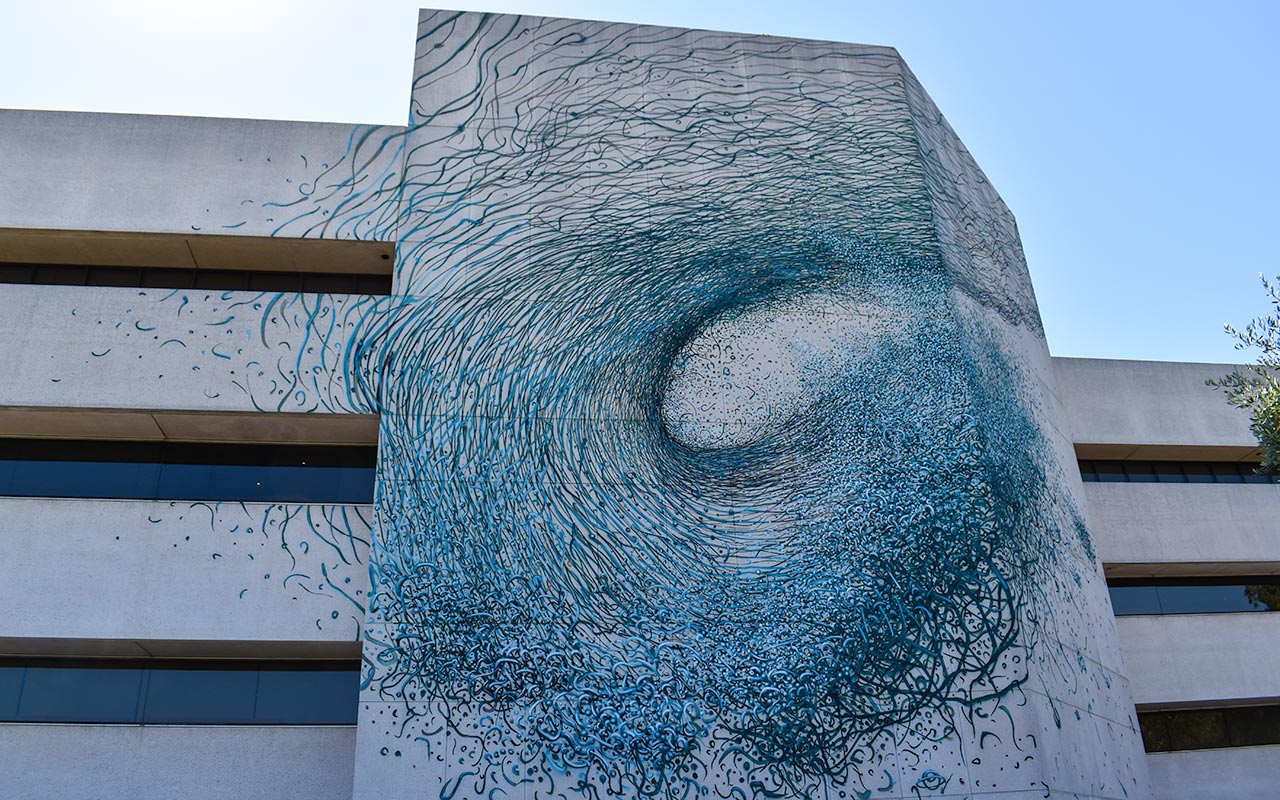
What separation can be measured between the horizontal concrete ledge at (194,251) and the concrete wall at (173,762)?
19.1 feet

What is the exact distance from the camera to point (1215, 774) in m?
14.1

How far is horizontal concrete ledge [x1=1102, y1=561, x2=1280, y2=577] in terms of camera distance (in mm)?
15320

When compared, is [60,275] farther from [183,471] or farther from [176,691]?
[176,691]

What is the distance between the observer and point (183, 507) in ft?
37.4

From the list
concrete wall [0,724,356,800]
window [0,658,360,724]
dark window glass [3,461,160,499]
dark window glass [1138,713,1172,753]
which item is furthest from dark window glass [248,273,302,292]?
dark window glass [1138,713,1172,753]

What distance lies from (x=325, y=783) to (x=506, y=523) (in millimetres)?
3446

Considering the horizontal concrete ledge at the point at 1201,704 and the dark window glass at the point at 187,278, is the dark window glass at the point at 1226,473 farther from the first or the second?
the dark window glass at the point at 187,278

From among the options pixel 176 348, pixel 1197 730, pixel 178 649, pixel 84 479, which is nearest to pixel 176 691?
pixel 178 649

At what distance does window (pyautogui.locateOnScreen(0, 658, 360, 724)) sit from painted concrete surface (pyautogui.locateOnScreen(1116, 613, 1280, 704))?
11.2m

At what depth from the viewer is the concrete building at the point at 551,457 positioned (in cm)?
1017

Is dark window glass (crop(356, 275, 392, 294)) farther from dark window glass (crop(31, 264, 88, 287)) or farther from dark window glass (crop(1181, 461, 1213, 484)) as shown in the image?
dark window glass (crop(1181, 461, 1213, 484))

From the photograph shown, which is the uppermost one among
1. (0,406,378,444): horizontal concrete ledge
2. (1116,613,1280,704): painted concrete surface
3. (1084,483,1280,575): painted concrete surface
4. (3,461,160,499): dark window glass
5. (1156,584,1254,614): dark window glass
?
(0,406,378,444): horizontal concrete ledge

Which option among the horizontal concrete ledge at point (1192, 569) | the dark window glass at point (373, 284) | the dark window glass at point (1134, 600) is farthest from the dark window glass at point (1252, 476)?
the dark window glass at point (373, 284)

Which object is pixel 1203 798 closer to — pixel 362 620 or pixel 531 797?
pixel 531 797
